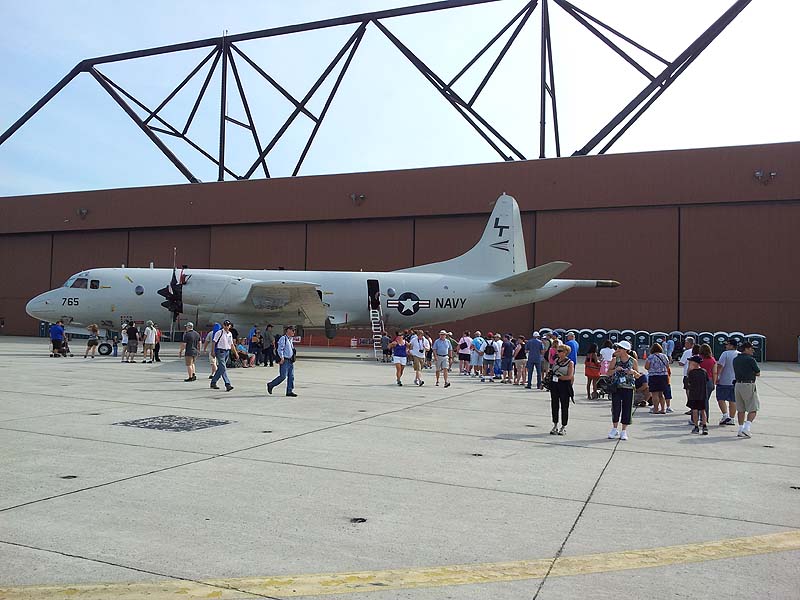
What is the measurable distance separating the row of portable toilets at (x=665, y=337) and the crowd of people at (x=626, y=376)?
15.4 meters

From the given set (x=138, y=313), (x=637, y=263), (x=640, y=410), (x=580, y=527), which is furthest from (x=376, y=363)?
(x=580, y=527)

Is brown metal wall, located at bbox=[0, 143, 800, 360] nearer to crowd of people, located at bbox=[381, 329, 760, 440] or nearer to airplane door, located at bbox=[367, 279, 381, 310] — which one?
airplane door, located at bbox=[367, 279, 381, 310]

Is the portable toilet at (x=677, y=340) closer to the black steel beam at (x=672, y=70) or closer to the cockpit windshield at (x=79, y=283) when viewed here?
the black steel beam at (x=672, y=70)

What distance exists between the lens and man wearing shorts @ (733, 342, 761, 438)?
1234cm

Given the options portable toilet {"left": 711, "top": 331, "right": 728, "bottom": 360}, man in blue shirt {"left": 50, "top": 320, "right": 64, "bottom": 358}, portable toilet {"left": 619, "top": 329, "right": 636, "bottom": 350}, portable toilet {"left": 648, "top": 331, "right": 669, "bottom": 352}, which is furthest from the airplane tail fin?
man in blue shirt {"left": 50, "top": 320, "right": 64, "bottom": 358}

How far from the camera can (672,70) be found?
144 ft

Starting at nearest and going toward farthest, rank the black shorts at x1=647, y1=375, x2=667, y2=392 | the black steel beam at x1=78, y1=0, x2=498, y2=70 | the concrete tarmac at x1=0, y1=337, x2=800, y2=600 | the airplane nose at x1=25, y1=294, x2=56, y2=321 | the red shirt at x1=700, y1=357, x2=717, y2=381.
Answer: the concrete tarmac at x1=0, y1=337, x2=800, y2=600 < the red shirt at x1=700, y1=357, x2=717, y2=381 < the black shorts at x1=647, y1=375, x2=667, y2=392 < the airplane nose at x1=25, y1=294, x2=56, y2=321 < the black steel beam at x1=78, y1=0, x2=498, y2=70

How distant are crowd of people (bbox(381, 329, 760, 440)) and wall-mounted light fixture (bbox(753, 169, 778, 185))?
2254 centimetres

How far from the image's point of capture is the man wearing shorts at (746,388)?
12.3 meters

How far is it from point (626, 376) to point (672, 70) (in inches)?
1548

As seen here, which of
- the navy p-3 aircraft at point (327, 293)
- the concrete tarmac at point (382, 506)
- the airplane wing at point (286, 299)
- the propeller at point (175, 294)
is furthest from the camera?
the navy p-3 aircraft at point (327, 293)

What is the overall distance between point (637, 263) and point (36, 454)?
36.8m

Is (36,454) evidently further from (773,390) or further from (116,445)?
(773,390)

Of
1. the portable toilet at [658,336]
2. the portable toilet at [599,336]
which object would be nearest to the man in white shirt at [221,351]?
the portable toilet at [599,336]
